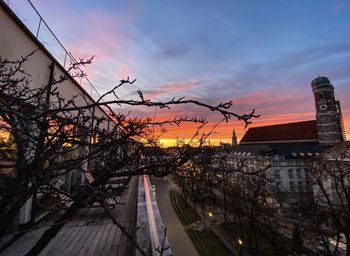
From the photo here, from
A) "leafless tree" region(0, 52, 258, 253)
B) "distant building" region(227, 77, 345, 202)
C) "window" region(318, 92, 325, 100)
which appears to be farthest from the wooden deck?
"window" region(318, 92, 325, 100)

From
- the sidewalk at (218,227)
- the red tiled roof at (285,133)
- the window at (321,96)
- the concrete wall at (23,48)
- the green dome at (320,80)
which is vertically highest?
the green dome at (320,80)

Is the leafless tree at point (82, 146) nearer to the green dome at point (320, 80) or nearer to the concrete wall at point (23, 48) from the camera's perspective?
the concrete wall at point (23, 48)

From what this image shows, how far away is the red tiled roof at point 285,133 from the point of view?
227ft

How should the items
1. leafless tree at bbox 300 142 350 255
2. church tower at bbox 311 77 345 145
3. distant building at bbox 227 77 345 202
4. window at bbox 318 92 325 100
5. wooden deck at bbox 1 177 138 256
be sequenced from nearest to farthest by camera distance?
wooden deck at bbox 1 177 138 256, leafless tree at bbox 300 142 350 255, distant building at bbox 227 77 345 202, church tower at bbox 311 77 345 145, window at bbox 318 92 325 100

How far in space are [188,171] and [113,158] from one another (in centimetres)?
103

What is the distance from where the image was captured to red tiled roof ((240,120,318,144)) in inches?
2726

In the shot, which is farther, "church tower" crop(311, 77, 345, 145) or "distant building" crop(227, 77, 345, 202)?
"church tower" crop(311, 77, 345, 145)

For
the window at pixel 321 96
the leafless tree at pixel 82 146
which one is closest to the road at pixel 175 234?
the leafless tree at pixel 82 146

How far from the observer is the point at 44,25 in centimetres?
711

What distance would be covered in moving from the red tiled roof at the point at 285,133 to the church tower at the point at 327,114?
6.10 m

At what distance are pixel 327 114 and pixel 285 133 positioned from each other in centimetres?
1682

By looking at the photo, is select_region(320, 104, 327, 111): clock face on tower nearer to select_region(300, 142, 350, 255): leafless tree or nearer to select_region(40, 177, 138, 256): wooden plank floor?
select_region(300, 142, 350, 255): leafless tree

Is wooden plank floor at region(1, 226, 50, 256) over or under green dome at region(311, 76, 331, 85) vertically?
under

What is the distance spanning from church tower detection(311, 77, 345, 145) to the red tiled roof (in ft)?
20.0
